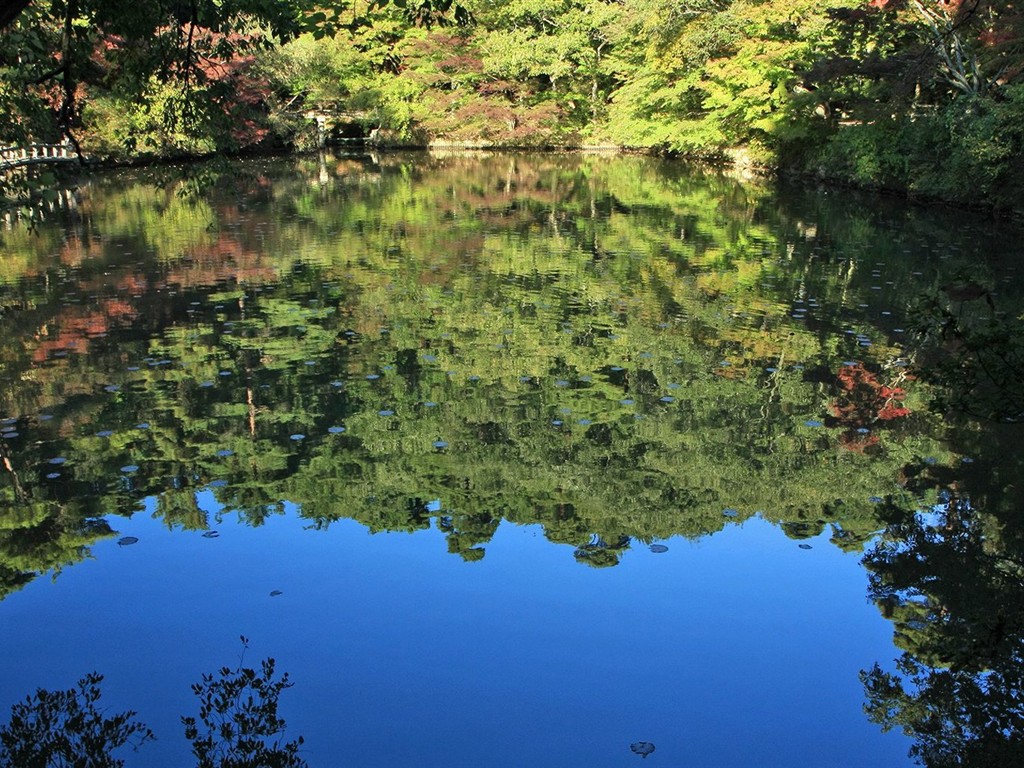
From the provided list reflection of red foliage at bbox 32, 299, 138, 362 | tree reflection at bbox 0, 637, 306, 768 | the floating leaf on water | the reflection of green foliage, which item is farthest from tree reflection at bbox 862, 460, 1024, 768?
reflection of red foliage at bbox 32, 299, 138, 362

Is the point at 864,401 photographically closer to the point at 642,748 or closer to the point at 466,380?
the point at 466,380

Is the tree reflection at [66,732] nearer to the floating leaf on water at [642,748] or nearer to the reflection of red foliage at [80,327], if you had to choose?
the floating leaf on water at [642,748]

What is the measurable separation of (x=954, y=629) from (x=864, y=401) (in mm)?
3699

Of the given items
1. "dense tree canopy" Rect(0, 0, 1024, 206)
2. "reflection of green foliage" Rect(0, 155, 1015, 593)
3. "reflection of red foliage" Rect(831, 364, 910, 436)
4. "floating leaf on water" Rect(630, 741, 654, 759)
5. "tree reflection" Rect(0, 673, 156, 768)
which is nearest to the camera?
"tree reflection" Rect(0, 673, 156, 768)

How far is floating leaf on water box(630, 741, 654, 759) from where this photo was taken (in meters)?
3.86

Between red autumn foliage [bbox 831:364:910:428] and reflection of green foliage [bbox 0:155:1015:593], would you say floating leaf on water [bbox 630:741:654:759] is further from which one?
red autumn foliage [bbox 831:364:910:428]

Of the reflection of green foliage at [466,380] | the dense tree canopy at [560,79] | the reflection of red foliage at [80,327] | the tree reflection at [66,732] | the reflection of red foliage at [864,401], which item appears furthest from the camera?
the reflection of red foliage at [80,327]

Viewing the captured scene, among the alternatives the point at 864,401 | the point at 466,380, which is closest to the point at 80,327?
the point at 466,380

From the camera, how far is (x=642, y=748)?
3.89m

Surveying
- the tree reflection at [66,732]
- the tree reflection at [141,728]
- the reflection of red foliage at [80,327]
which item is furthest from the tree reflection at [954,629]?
the reflection of red foliage at [80,327]

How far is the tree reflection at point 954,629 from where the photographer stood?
3924mm

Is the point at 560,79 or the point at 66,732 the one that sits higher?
the point at 560,79

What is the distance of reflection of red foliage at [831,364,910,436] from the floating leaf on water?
400 cm

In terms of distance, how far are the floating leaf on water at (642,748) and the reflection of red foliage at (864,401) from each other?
13.1ft
